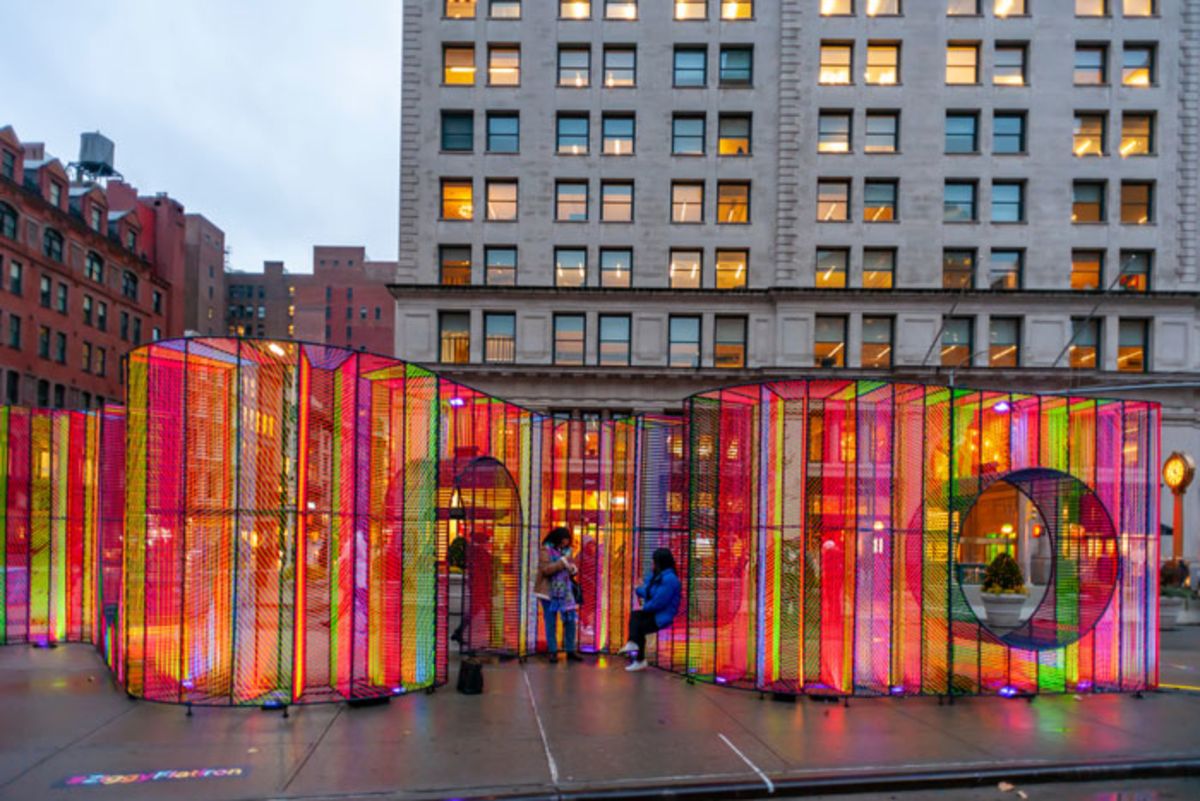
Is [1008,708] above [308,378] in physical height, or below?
below

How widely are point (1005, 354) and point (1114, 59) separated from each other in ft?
44.5

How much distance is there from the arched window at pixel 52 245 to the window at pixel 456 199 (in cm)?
3025

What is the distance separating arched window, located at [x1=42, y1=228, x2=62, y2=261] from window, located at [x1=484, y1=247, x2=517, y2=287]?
3230 cm

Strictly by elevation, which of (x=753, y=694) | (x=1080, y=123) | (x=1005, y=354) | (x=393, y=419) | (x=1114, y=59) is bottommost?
(x=753, y=694)

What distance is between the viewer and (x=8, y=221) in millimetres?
46562

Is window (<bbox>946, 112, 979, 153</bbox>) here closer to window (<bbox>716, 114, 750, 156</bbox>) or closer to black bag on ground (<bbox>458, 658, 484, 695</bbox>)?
window (<bbox>716, 114, 750, 156</bbox>)

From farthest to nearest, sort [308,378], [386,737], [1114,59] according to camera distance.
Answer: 1. [1114,59]
2. [308,378]
3. [386,737]

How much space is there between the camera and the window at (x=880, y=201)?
1410 inches

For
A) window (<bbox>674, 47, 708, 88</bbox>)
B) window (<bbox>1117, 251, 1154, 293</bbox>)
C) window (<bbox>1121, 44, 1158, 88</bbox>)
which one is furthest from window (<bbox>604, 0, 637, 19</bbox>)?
window (<bbox>1117, 251, 1154, 293</bbox>)

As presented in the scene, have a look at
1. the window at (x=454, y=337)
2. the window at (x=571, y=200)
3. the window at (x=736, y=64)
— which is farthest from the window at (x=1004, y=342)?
the window at (x=454, y=337)

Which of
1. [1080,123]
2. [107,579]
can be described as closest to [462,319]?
[107,579]

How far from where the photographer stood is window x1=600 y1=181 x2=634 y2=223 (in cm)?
3641

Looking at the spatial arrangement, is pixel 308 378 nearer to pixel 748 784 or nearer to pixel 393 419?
Result: pixel 393 419

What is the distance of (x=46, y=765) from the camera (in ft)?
24.7
